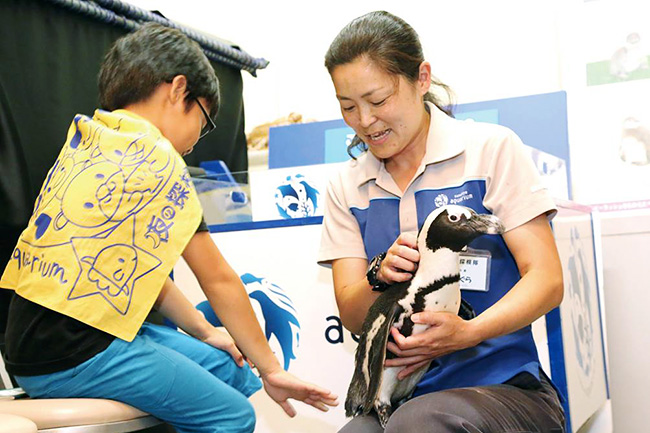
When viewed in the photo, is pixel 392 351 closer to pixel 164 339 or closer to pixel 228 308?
pixel 228 308

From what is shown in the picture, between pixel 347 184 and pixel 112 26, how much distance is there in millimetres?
1689

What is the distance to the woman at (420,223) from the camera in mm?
1107

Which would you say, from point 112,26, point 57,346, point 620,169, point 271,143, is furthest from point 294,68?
point 57,346

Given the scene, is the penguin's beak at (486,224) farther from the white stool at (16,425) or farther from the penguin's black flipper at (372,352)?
the white stool at (16,425)

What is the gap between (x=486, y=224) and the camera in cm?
113

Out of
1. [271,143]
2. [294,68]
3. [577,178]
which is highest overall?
[294,68]

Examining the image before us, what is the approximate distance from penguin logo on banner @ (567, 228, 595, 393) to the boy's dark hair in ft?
3.02

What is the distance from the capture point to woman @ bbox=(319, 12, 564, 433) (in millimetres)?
1107

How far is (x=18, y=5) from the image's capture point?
2.37 metres


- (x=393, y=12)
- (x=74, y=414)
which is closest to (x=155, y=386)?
(x=74, y=414)

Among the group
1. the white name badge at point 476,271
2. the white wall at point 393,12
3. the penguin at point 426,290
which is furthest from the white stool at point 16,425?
the white wall at point 393,12

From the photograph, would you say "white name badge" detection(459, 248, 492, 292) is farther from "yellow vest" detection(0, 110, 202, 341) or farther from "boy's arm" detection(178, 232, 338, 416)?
"yellow vest" detection(0, 110, 202, 341)

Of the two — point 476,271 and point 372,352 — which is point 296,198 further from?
point 372,352

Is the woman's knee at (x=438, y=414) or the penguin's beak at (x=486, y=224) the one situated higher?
the penguin's beak at (x=486, y=224)
